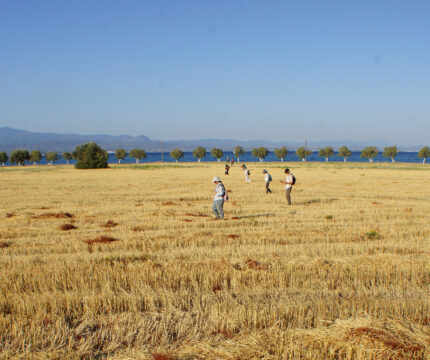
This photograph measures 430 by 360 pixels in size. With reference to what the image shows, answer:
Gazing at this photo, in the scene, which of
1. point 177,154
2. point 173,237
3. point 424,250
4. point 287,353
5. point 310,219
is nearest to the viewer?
point 287,353

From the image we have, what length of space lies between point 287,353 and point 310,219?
38.1 ft

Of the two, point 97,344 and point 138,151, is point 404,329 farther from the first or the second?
point 138,151

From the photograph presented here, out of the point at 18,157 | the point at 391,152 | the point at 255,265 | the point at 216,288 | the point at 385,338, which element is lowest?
the point at 216,288

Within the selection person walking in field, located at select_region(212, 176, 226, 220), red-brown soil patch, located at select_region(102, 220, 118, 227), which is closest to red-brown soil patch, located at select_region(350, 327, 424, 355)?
person walking in field, located at select_region(212, 176, 226, 220)

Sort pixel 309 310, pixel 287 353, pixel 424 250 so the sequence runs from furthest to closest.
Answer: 1. pixel 424 250
2. pixel 309 310
3. pixel 287 353

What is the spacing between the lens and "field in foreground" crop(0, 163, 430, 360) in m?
5.00

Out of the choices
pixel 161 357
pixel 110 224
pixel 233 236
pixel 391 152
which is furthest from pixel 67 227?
pixel 391 152

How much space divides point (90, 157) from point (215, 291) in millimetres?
76621

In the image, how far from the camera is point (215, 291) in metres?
7.32

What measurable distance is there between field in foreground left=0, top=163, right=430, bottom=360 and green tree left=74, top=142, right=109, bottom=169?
66628 mm

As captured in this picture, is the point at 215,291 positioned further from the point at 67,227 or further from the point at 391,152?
the point at 391,152

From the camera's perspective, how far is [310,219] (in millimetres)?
16016

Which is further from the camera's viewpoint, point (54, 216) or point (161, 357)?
point (54, 216)

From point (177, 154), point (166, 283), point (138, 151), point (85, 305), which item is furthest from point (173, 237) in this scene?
point (138, 151)
